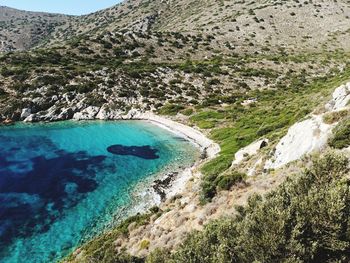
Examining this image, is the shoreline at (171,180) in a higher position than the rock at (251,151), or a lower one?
lower

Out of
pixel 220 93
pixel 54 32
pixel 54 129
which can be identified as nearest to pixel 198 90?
pixel 220 93

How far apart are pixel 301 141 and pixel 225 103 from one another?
50507 mm

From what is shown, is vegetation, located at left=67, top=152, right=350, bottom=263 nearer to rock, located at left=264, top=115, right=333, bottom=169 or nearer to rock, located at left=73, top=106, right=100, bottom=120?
rock, located at left=264, top=115, right=333, bottom=169

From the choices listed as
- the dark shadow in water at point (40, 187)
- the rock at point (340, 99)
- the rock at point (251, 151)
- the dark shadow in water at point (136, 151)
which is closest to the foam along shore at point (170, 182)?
the rock at point (251, 151)

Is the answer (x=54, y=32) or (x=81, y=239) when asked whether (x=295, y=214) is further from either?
(x=54, y=32)

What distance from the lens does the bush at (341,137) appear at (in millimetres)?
21188

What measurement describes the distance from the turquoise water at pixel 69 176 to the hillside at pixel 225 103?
372 cm

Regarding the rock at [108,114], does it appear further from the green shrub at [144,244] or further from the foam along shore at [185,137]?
the green shrub at [144,244]

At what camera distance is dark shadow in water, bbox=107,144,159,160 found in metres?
48.9

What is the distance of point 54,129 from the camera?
64188 mm

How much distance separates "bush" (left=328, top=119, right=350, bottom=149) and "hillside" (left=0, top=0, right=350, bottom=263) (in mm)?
92

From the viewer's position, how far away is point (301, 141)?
2602 centimetres

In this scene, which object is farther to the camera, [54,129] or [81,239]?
[54,129]

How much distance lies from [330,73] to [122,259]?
88072mm
